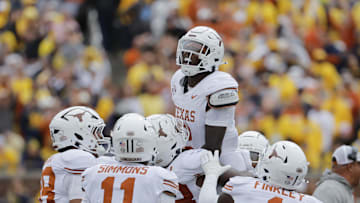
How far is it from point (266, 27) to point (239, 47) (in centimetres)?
79

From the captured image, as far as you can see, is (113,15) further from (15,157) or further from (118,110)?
(15,157)

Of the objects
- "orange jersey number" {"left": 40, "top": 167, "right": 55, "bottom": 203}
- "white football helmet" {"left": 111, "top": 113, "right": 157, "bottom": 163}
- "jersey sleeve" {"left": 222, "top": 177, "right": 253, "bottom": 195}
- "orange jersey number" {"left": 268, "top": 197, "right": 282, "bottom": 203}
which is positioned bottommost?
"orange jersey number" {"left": 40, "top": 167, "right": 55, "bottom": 203}

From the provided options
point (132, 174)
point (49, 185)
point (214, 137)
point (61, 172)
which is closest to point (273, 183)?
point (214, 137)

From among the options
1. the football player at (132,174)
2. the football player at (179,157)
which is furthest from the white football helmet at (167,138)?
the football player at (132,174)

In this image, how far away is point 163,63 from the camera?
1452 cm

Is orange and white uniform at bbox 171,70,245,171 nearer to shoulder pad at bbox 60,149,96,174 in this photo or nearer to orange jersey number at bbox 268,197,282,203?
shoulder pad at bbox 60,149,96,174

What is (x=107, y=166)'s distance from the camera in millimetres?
5445

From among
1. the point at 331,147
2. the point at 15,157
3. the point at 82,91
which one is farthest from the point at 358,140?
the point at 15,157

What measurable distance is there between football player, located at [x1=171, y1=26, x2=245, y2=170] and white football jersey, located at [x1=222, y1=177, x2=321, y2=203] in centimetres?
66

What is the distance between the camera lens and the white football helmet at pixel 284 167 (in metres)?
5.36

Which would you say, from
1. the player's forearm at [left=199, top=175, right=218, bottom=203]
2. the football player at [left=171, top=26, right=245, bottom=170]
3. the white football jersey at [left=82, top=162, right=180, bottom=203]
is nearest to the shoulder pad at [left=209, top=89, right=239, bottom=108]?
the football player at [left=171, top=26, right=245, bottom=170]

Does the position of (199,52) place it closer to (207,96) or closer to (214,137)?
(207,96)

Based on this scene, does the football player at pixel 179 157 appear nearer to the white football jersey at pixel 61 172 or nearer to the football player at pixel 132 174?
the football player at pixel 132 174

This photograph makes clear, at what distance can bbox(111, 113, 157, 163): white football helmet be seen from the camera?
5375 mm
